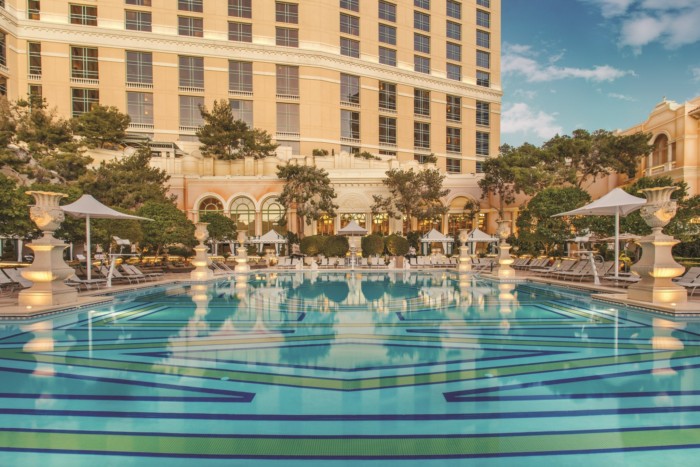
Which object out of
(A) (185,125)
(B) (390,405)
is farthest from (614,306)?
(A) (185,125)

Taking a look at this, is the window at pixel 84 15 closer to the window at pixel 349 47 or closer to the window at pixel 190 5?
the window at pixel 190 5

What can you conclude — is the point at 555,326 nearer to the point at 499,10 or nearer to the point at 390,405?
the point at 390,405

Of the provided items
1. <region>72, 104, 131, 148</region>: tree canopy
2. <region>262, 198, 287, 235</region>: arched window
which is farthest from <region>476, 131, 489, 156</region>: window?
<region>72, 104, 131, 148</region>: tree canopy

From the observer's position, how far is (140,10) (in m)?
34.1

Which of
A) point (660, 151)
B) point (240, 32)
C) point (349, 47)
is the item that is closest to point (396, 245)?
point (660, 151)

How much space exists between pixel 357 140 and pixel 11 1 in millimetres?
29104

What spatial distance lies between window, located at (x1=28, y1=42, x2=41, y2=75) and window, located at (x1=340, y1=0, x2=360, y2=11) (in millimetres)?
25316

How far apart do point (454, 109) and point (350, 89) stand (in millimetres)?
11887

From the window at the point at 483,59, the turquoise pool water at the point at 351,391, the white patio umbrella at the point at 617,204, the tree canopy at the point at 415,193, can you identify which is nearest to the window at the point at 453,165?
the window at the point at 483,59

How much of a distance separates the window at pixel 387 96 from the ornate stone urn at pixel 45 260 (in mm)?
34141

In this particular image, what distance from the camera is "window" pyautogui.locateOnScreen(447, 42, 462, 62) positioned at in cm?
4300

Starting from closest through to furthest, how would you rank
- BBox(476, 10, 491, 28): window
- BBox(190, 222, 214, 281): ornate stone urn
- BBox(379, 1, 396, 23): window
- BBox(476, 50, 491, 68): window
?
BBox(190, 222, 214, 281): ornate stone urn < BBox(379, 1, 396, 23): window < BBox(476, 10, 491, 28): window < BBox(476, 50, 491, 68): window

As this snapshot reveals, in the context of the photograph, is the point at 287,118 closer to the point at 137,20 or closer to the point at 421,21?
the point at 137,20

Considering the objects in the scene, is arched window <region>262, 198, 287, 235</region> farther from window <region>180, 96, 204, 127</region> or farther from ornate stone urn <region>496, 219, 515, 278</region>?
ornate stone urn <region>496, 219, 515, 278</region>
